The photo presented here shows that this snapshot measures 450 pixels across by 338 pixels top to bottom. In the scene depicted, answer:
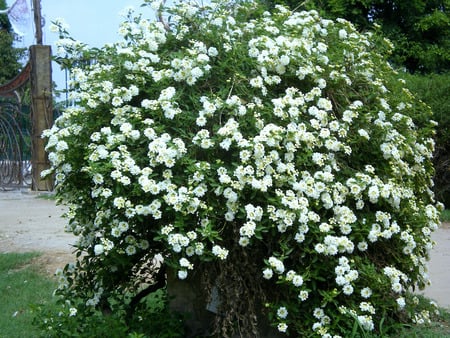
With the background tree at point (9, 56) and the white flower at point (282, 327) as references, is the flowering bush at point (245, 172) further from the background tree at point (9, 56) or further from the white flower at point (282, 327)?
the background tree at point (9, 56)

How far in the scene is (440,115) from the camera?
10.5 m

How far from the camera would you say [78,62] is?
449 cm

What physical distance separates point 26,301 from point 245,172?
2862 mm

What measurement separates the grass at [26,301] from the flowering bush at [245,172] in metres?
0.24

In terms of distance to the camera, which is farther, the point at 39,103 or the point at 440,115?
the point at 39,103

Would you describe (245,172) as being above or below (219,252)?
above

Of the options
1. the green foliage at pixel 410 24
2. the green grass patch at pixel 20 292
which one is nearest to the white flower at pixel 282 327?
the green grass patch at pixel 20 292

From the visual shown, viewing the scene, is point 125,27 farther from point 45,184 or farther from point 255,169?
point 45,184

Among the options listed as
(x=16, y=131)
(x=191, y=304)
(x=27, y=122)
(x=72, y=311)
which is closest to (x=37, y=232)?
(x=72, y=311)

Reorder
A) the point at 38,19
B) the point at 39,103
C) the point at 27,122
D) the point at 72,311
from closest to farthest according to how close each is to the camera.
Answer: the point at 72,311, the point at 39,103, the point at 27,122, the point at 38,19

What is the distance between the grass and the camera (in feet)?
13.5

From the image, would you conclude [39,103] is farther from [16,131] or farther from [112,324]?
[112,324]

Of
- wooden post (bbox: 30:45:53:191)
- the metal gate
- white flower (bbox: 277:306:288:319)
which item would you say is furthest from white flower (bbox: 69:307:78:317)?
the metal gate

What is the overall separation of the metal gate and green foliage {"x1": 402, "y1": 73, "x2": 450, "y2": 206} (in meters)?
7.87
